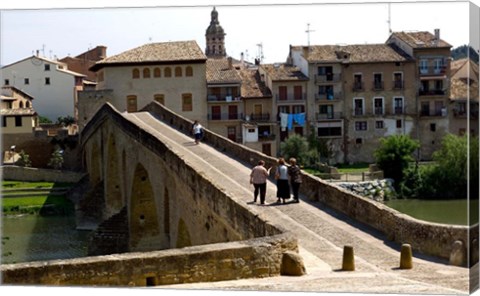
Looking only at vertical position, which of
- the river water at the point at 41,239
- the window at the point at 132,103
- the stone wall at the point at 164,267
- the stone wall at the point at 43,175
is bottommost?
the river water at the point at 41,239

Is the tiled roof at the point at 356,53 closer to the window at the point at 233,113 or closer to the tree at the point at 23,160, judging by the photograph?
the window at the point at 233,113

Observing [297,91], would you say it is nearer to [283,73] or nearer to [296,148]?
[283,73]

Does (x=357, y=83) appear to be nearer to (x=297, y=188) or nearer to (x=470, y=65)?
(x=297, y=188)

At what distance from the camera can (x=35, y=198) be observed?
3809cm

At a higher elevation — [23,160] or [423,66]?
[423,66]

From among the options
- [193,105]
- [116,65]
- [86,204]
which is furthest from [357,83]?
[86,204]

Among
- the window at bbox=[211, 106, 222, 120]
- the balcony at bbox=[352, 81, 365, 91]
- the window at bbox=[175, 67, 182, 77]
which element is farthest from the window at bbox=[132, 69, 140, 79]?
the balcony at bbox=[352, 81, 365, 91]

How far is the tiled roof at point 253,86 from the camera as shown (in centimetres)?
4521

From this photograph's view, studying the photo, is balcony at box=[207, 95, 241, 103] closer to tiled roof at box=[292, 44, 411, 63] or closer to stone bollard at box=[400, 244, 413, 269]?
tiled roof at box=[292, 44, 411, 63]

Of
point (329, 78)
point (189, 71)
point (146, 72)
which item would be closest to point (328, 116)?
point (329, 78)

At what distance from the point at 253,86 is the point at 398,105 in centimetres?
771

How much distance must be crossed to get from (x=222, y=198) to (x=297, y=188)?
1.61 metres

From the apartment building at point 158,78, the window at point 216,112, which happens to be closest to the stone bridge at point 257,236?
the apartment building at point 158,78

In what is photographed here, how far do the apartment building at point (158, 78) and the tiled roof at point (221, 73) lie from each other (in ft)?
3.09
